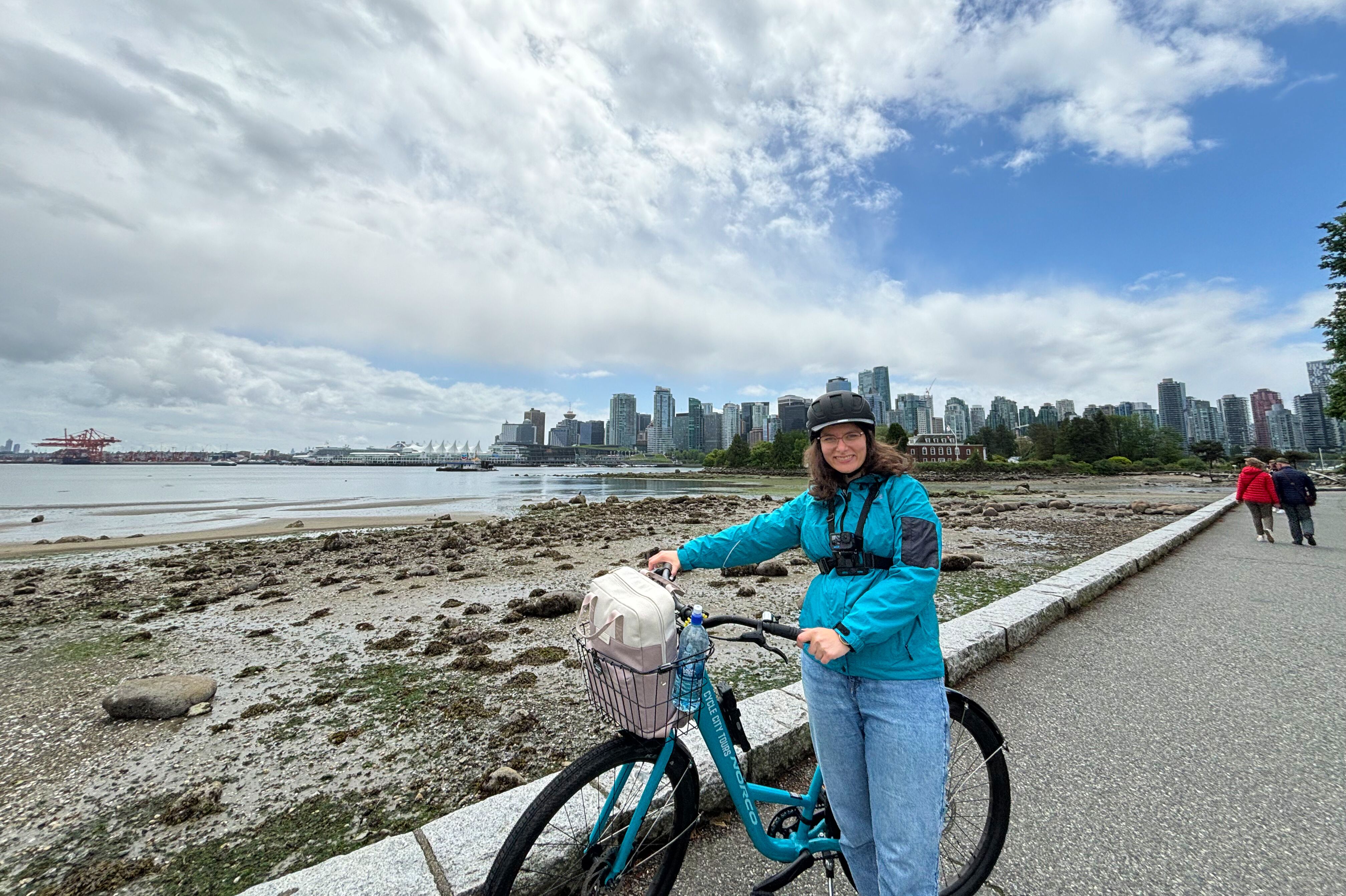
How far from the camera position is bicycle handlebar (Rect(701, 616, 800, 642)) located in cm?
212

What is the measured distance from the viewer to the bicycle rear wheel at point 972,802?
→ 256 cm

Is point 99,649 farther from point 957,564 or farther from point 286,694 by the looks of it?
point 957,564

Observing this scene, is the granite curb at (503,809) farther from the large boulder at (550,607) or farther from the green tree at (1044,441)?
the green tree at (1044,441)

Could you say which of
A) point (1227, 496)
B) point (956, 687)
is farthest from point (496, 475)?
point (956, 687)

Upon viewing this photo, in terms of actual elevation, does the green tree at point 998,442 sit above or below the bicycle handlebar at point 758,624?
above

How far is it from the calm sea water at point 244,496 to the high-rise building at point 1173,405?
647 ft

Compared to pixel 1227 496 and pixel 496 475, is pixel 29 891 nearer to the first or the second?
pixel 1227 496

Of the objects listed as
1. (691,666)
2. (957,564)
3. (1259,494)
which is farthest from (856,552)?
(1259,494)

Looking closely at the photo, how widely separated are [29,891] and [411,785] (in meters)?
1.88

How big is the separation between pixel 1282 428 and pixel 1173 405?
30573 millimetres

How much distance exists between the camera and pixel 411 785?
3758 mm

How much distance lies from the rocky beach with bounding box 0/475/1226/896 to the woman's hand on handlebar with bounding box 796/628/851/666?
270 centimetres

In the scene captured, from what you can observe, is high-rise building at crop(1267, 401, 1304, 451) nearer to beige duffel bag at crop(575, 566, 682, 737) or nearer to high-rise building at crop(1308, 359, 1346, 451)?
high-rise building at crop(1308, 359, 1346, 451)

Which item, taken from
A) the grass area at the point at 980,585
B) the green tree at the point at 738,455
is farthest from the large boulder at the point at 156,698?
the green tree at the point at 738,455
